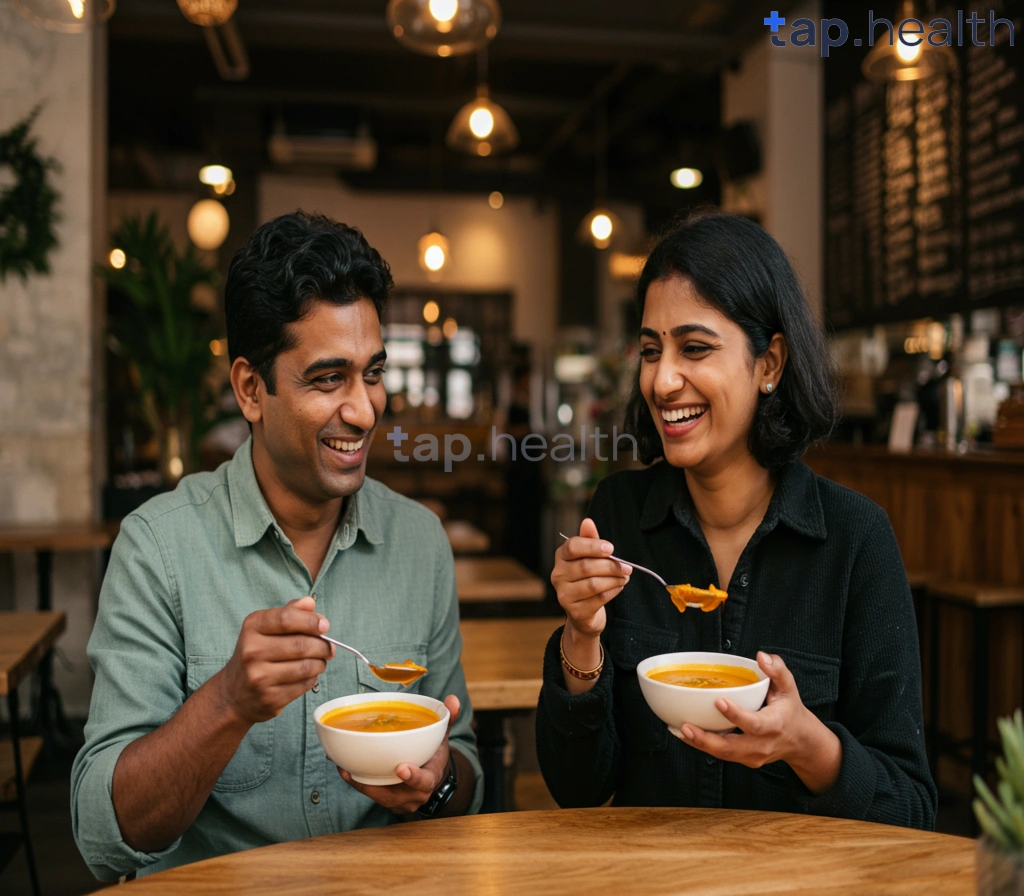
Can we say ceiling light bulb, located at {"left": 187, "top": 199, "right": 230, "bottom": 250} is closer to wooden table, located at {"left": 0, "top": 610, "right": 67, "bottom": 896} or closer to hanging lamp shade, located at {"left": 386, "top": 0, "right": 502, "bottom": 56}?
hanging lamp shade, located at {"left": 386, "top": 0, "right": 502, "bottom": 56}

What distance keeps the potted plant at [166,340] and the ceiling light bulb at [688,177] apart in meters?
3.46

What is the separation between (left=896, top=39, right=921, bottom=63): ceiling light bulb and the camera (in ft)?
11.4

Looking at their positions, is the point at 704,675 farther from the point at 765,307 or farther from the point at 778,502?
the point at 765,307

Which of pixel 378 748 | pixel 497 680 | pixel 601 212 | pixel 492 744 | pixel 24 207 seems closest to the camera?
pixel 378 748

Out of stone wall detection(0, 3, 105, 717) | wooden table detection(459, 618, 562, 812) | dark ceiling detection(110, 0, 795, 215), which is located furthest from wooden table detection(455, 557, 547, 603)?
dark ceiling detection(110, 0, 795, 215)

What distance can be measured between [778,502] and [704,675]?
0.46 metres

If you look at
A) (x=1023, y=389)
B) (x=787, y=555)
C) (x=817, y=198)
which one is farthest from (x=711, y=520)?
(x=817, y=198)

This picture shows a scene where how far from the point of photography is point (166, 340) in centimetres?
483

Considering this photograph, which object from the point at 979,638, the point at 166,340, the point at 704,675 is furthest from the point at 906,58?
the point at 166,340

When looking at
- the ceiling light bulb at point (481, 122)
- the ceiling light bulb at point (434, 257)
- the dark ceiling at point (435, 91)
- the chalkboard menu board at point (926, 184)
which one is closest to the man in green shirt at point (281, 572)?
the chalkboard menu board at point (926, 184)

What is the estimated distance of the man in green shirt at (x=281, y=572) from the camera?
4.46ft

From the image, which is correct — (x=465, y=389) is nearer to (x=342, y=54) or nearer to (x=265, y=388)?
(x=342, y=54)

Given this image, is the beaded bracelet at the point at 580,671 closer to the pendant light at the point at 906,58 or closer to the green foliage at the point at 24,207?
the pendant light at the point at 906,58

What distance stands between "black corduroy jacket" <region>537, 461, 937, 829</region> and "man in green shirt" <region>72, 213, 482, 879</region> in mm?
207
